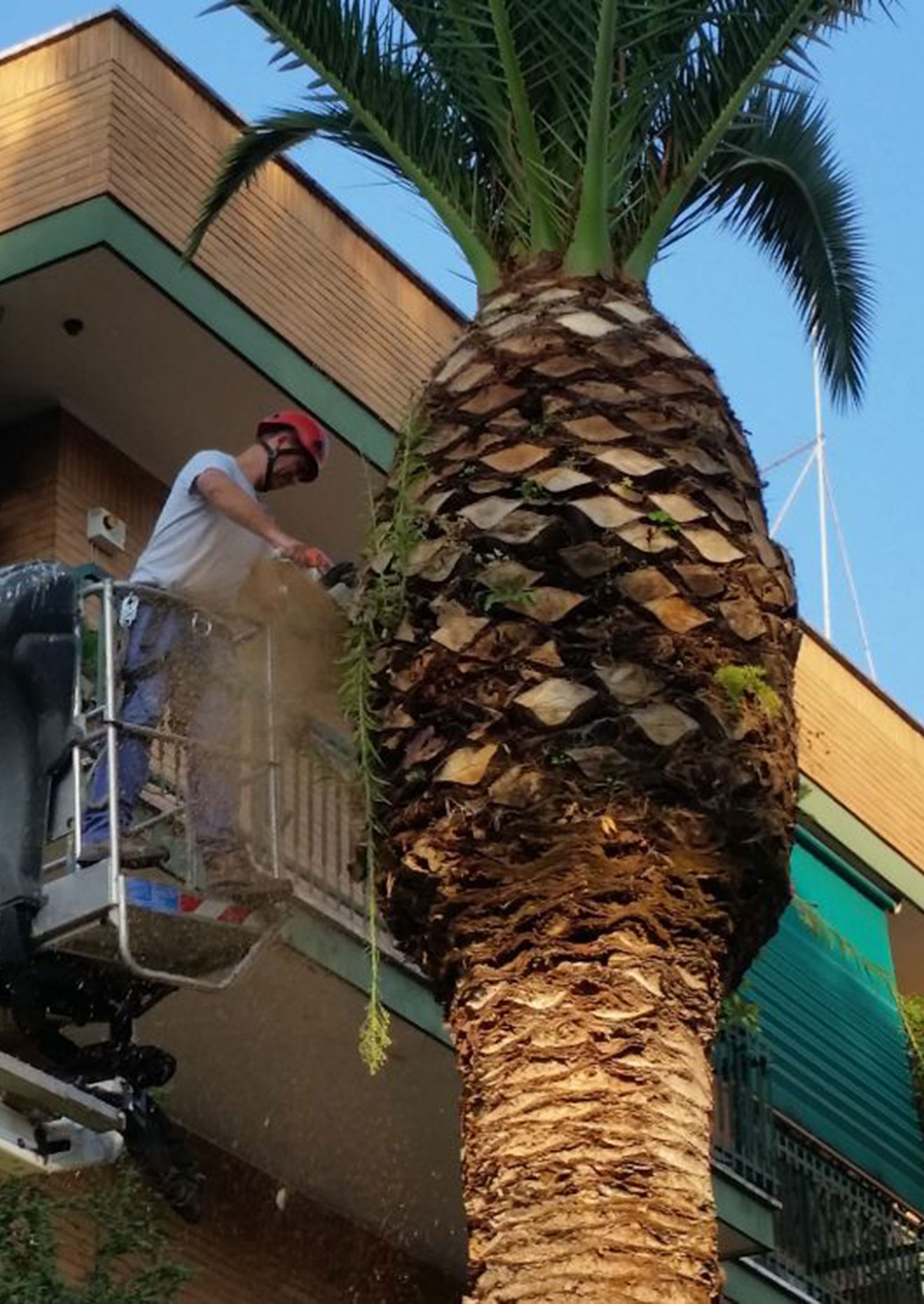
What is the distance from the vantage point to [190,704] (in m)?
10.2

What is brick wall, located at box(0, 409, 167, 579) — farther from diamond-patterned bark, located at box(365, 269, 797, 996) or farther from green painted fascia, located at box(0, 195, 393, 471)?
diamond-patterned bark, located at box(365, 269, 797, 996)

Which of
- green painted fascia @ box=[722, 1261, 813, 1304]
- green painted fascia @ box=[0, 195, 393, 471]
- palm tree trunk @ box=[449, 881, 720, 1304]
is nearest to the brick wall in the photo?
green painted fascia @ box=[0, 195, 393, 471]

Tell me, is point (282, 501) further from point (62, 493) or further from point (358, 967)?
point (358, 967)

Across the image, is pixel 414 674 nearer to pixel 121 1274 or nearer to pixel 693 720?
pixel 693 720

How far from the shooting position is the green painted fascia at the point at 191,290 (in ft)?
45.5

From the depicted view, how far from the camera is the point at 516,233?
9477 mm

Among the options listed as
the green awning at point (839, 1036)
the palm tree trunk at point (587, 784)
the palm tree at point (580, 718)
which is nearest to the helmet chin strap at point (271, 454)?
the palm tree at point (580, 718)

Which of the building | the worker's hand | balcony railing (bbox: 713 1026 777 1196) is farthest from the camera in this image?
balcony railing (bbox: 713 1026 777 1196)

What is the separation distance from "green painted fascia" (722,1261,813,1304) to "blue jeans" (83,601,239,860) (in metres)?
5.52

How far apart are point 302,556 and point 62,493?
5244 millimetres

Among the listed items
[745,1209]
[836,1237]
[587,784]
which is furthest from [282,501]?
[587,784]

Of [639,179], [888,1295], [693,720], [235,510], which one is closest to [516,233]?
[639,179]

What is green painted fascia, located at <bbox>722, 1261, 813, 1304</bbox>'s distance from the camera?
49.1 ft

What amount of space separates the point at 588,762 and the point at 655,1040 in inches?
29.4
